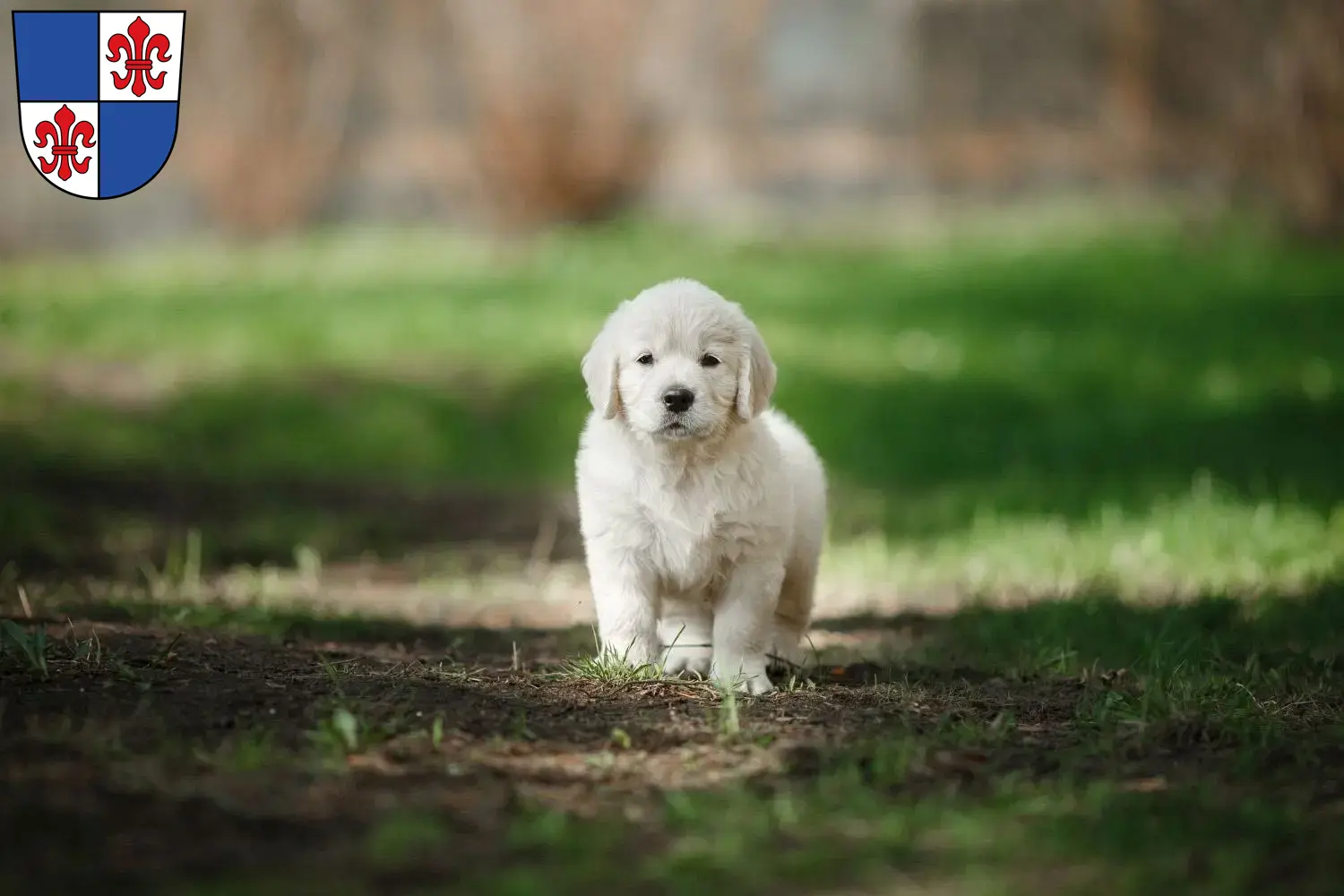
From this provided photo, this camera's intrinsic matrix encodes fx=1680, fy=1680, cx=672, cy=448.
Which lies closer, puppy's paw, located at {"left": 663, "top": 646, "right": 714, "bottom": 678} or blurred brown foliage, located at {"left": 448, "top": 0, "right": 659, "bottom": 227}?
puppy's paw, located at {"left": 663, "top": 646, "right": 714, "bottom": 678}

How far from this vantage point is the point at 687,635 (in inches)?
214

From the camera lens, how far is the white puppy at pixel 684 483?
479 cm

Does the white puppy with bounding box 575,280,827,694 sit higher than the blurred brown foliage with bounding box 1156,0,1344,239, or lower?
lower

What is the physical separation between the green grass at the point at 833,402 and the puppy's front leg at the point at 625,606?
249cm

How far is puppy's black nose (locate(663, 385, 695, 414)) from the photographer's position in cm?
470

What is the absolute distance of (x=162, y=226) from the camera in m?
20.2

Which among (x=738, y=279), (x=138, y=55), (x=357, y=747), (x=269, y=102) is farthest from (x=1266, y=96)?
(x=357, y=747)

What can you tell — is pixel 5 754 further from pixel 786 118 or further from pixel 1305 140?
pixel 786 118

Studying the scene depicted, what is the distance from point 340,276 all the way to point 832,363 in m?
5.75

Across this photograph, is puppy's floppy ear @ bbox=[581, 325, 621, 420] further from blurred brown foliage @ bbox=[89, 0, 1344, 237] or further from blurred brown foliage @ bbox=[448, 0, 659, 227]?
blurred brown foliage @ bbox=[448, 0, 659, 227]

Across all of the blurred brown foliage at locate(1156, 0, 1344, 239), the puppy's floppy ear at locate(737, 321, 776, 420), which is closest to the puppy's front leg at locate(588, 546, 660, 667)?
the puppy's floppy ear at locate(737, 321, 776, 420)

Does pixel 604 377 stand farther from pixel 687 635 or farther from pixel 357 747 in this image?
pixel 357 747

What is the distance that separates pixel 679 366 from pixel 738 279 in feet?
31.5

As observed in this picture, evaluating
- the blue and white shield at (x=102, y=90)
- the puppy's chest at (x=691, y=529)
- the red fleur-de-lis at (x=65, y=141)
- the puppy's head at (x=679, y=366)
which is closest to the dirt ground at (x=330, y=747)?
the puppy's chest at (x=691, y=529)
